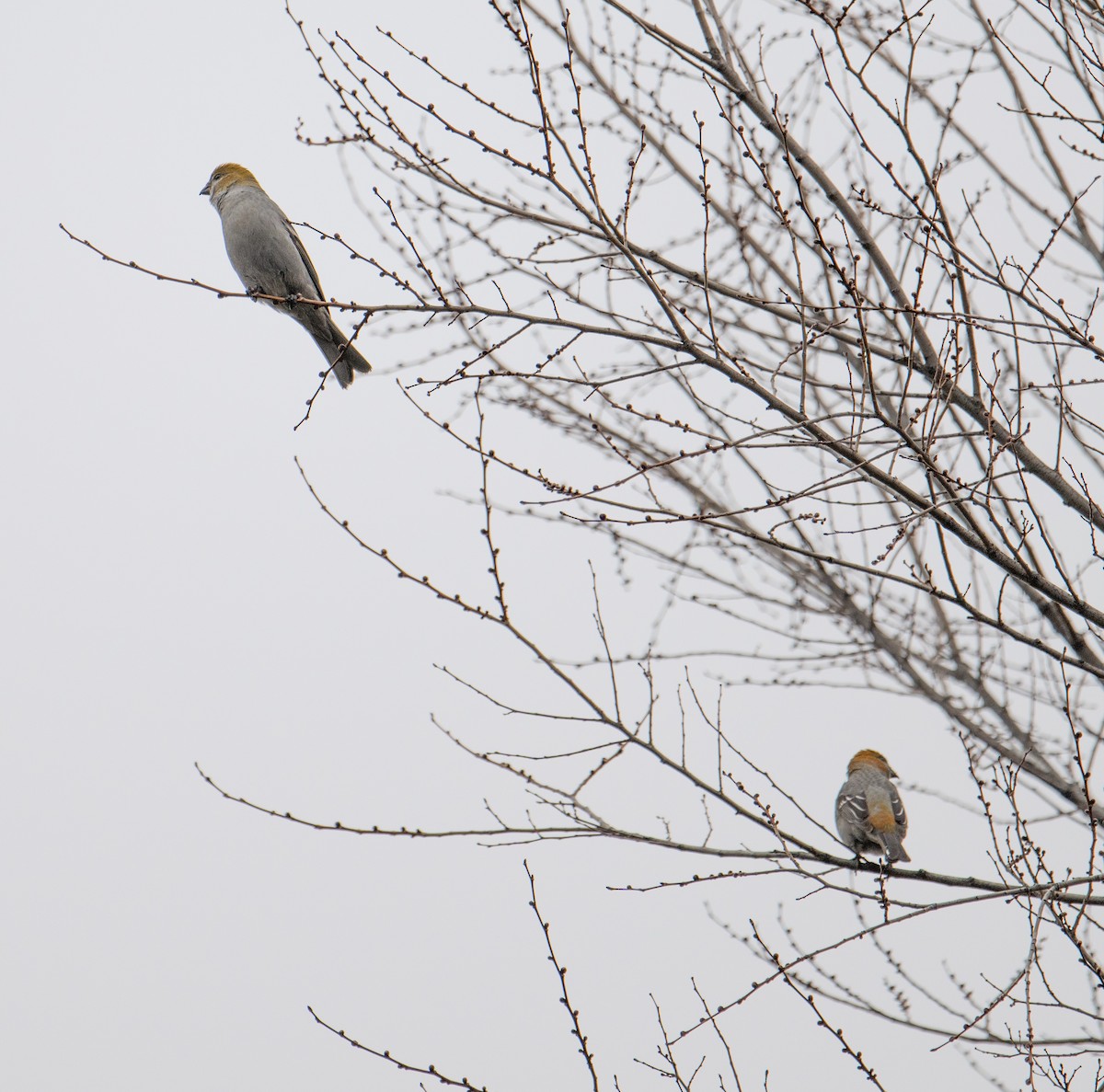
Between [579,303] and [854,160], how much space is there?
221 centimetres

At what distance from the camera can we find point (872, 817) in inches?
237

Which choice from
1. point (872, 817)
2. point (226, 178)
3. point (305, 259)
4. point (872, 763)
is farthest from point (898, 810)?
point (226, 178)

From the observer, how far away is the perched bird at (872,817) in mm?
5980

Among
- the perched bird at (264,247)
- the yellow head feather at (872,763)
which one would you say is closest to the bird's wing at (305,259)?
the perched bird at (264,247)

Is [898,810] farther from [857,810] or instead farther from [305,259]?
[305,259]

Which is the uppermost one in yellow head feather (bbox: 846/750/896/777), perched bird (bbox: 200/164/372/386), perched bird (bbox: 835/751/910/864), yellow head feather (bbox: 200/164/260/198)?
yellow head feather (bbox: 200/164/260/198)

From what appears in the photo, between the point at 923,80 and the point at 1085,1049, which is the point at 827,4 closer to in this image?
the point at 923,80

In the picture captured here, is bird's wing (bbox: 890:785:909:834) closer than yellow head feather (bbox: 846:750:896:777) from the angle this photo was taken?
Yes

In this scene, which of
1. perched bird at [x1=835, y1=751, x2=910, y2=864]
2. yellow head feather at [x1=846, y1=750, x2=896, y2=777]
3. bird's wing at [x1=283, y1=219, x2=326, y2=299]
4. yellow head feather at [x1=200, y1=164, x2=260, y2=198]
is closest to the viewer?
perched bird at [x1=835, y1=751, x2=910, y2=864]

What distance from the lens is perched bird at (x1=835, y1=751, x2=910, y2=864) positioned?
598cm

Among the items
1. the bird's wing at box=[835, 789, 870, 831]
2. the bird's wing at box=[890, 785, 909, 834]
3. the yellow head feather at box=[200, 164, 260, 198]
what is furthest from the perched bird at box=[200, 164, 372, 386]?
the bird's wing at box=[890, 785, 909, 834]

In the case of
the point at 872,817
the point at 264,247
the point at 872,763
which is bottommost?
the point at 872,817

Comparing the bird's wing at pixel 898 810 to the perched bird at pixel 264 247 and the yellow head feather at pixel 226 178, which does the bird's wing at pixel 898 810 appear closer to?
the perched bird at pixel 264 247

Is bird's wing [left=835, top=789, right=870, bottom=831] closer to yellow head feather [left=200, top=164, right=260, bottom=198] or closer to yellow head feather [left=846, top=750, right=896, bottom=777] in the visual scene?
yellow head feather [left=846, top=750, right=896, bottom=777]
